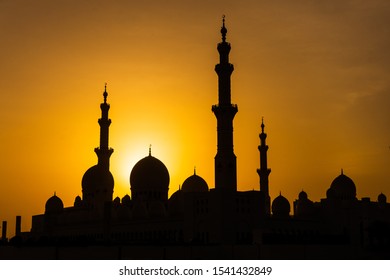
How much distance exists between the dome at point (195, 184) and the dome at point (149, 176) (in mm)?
1822

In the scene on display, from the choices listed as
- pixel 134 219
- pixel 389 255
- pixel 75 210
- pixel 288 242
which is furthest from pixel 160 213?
pixel 389 255

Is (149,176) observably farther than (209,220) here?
Yes

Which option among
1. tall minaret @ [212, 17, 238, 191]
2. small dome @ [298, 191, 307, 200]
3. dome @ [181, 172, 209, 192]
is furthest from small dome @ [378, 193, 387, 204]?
tall minaret @ [212, 17, 238, 191]

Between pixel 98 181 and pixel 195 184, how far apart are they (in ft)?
34.4

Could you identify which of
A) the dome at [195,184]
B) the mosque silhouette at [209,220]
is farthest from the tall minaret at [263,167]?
the dome at [195,184]

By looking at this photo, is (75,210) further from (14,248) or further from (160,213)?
(14,248)

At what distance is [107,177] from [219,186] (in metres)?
22.9

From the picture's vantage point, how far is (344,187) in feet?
220

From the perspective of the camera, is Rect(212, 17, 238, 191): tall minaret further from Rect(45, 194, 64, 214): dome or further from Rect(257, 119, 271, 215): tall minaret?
Rect(45, 194, 64, 214): dome

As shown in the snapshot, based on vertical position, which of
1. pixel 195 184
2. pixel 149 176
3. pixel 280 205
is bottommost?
pixel 280 205

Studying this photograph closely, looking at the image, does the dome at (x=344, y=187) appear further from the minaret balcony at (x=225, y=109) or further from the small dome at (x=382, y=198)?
the minaret balcony at (x=225, y=109)

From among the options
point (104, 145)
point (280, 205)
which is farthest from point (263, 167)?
point (104, 145)

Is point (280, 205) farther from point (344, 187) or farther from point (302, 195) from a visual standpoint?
point (344, 187)

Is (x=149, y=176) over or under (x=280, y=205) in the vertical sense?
over
